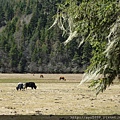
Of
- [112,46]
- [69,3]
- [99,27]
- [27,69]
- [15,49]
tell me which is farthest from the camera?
[15,49]

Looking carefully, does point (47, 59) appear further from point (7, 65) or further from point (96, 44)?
point (96, 44)

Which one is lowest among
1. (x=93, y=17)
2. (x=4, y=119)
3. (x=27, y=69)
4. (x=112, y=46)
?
(x=27, y=69)

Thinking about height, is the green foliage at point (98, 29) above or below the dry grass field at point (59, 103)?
above

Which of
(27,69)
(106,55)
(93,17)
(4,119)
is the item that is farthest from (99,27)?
(27,69)

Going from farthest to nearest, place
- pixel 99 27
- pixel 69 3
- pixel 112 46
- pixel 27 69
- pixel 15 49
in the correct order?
pixel 15 49, pixel 27 69, pixel 69 3, pixel 99 27, pixel 112 46

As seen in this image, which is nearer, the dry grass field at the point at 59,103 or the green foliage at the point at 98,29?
the green foliage at the point at 98,29

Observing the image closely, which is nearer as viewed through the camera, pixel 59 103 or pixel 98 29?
pixel 98 29

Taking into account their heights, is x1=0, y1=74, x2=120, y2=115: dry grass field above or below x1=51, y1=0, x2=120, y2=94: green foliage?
below

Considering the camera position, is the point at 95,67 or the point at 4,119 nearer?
the point at 95,67

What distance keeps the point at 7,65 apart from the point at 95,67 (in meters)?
169

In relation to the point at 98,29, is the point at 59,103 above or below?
below

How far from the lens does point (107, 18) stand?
14.3 meters

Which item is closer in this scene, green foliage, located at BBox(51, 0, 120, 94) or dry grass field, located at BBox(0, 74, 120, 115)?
green foliage, located at BBox(51, 0, 120, 94)

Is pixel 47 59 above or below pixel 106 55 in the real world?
below
